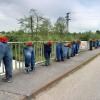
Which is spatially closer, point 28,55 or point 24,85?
point 24,85

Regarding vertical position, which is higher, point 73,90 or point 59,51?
point 59,51

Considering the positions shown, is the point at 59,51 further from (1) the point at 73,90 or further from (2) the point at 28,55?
(1) the point at 73,90

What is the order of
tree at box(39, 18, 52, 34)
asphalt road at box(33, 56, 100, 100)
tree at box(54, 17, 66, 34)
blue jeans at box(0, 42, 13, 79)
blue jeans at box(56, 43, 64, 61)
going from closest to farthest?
asphalt road at box(33, 56, 100, 100) < blue jeans at box(0, 42, 13, 79) < blue jeans at box(56, 43, 64, 61) < tree at box(39, 18, 52, 34) < tree at box(54, 17, 66, 34)

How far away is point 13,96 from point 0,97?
1.00 ft

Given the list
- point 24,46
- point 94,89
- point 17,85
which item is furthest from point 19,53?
point 94,89

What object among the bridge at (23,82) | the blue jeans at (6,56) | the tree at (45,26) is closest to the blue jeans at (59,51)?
the bridge at (23,82)

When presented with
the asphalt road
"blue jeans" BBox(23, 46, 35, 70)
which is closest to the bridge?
the asphalt road

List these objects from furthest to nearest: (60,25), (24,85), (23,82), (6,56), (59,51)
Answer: (60,25) → (59,51) → (23,82) → (6,56) → (24,85)

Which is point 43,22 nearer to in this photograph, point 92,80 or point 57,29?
point 57,29

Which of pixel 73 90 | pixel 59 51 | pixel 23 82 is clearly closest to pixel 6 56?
pixel 23 82

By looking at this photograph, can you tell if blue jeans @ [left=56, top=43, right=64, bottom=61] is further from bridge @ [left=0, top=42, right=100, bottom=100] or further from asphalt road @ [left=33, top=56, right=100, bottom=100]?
asphalt road @ [left=33, top=56, right=100, bottom=100]

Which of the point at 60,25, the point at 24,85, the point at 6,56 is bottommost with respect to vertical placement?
the point at 24,85

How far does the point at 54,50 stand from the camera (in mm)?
13383

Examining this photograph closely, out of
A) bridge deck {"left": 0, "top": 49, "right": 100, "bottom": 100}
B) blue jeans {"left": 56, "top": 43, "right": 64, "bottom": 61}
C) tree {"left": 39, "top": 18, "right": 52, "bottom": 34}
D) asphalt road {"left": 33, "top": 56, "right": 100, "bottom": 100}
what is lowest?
asphalt road {"left": 33, "top": 56, "right": 100, "bottom": 100}
